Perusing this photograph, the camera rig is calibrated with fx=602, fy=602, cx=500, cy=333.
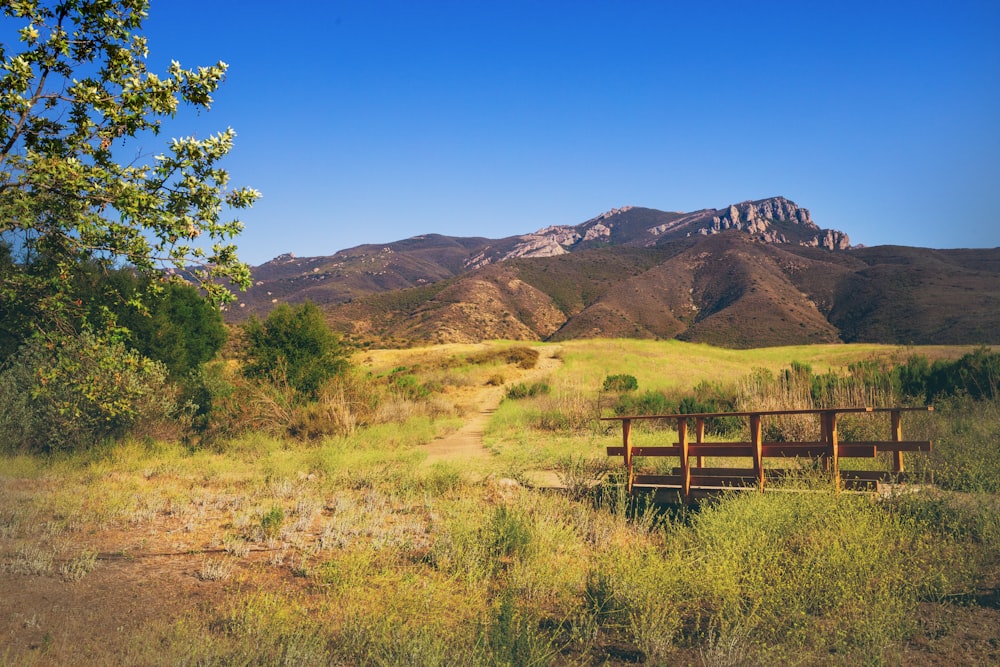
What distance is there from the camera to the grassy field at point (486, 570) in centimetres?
472

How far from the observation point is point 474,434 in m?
19.0

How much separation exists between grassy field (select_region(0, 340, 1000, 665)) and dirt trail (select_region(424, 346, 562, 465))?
9.67ft

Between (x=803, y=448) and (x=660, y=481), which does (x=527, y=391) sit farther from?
(x=803, y=448)

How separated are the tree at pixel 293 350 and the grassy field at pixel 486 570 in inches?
241

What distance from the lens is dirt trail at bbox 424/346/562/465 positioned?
15.1m

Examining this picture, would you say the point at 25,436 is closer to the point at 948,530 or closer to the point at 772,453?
the point at 772,453

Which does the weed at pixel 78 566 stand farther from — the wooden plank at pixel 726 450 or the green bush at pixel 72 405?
the wooden plank at pixel 726 450

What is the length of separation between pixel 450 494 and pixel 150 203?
633 centimetres

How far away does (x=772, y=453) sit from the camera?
10398 mm

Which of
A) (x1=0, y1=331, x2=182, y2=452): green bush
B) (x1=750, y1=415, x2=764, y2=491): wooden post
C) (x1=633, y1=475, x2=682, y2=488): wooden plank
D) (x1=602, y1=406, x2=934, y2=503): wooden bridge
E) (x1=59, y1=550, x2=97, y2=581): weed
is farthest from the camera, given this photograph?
(x1=633, y1=475, x2=682, y2=488): wooden plank

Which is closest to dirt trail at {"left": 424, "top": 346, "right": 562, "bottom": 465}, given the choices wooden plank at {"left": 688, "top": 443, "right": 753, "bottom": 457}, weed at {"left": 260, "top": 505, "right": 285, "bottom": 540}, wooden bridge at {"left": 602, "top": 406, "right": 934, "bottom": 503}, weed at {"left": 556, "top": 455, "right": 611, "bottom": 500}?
weed at {"left": 556, "top": 455, "right": 611, "bottom": 500}

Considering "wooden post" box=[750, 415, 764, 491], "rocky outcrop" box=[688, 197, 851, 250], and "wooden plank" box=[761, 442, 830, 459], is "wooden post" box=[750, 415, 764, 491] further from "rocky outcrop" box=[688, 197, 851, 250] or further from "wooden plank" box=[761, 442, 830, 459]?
"rocky outcrop" box=[688, 197, 851, 250]

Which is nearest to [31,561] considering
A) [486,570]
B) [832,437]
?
[486,570]

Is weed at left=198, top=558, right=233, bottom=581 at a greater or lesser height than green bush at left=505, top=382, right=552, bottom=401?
greater
